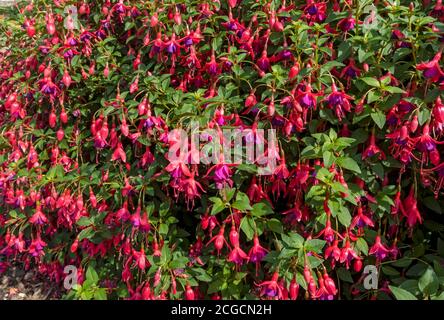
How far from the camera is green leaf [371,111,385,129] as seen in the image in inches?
64.5

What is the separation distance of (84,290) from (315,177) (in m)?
1.18

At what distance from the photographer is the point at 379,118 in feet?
5.46

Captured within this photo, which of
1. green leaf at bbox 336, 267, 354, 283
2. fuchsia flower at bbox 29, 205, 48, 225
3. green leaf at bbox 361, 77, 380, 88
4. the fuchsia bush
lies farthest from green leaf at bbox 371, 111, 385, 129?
fuchsia flower at bbox 29, 205, 48, 225

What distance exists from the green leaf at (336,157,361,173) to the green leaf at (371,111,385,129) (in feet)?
0.56

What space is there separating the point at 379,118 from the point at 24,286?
2.40 meters

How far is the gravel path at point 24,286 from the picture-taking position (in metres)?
2.68

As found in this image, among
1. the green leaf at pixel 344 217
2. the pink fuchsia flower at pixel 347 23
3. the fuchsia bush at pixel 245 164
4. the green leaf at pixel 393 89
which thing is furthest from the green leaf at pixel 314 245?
the pink fuchsia flower at pixel 347 23

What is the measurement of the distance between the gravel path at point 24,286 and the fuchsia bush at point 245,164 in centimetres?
34

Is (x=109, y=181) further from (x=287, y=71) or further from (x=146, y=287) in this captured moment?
(x=287, y=71)

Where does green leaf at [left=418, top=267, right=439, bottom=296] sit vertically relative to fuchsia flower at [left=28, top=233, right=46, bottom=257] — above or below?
above

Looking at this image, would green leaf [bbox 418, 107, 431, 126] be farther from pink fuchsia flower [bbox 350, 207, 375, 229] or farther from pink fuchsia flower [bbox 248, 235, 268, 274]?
pink fuchsia flower [bbox 248, 235, 268, 274]

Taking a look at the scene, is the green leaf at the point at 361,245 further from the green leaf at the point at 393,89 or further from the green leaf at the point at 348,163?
the green leaf at the point at 393,89

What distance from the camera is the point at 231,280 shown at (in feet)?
6.35

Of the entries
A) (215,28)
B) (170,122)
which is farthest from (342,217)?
(215,28)
